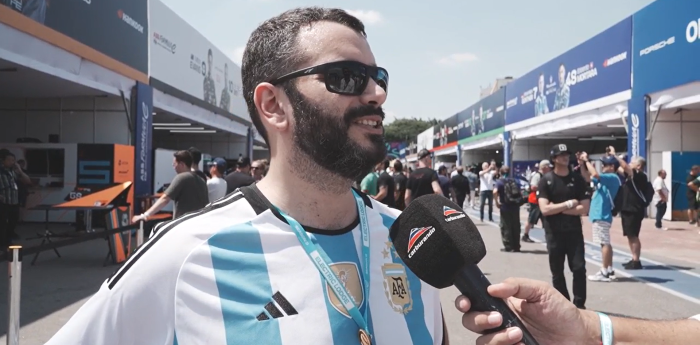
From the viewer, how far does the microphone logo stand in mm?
1473

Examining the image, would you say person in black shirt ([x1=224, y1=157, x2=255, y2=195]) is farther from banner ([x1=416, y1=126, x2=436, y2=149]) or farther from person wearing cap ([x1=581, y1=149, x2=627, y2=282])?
banner ([x1=416, y1=126, x2=436, y2=149])

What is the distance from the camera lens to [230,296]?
142cm

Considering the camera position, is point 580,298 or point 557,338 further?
point 580,298

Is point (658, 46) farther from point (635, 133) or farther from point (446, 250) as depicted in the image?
point (446, 250)

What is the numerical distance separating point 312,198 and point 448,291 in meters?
6.12

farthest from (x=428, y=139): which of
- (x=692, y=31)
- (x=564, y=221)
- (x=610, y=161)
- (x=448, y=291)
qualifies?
(x=564, y=221)

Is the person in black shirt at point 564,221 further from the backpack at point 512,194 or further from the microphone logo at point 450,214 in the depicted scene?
the microphone logo at point 450,214

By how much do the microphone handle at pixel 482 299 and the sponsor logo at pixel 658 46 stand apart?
1645 cm

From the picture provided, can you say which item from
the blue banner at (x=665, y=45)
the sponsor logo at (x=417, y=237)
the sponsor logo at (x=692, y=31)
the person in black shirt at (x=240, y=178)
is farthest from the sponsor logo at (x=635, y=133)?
the sponsor logo at (x=417, y=237)

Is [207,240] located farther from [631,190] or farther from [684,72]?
[684,72]

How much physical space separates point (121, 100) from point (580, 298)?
11.5 m

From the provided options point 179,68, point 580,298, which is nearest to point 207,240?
point 580,298

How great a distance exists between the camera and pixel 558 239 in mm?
6047

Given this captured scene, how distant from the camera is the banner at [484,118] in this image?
31.6 meters
